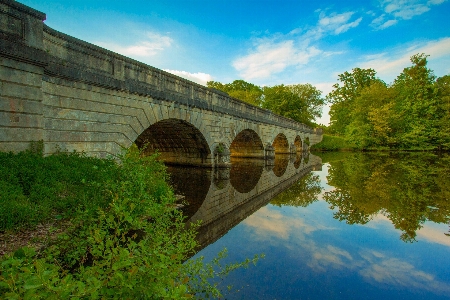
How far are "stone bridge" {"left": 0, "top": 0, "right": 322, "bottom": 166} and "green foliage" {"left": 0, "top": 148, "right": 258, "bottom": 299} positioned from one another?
2.71ft

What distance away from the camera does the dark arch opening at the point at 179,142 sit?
41.8ft

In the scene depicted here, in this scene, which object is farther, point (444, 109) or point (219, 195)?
point (444, 109)

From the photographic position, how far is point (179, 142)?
14656mm

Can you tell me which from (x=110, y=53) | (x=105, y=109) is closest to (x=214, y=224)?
(x=105, y=109)

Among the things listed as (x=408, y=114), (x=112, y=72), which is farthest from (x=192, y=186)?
(x=408, y=114)

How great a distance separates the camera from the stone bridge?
17.9 ft

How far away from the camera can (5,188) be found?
4.08 meters

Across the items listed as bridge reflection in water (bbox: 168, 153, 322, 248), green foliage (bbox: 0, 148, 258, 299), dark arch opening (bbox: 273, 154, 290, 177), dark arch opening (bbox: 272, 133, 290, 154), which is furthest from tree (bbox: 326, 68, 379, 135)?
green foliage (bbox: 0, 148, 258, 299)

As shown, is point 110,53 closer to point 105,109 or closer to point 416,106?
point 105,109

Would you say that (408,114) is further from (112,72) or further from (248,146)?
(112,72)

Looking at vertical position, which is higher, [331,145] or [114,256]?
[331,145]

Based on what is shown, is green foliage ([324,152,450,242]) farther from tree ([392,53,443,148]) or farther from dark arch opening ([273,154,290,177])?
tree ([392,53,443,148])

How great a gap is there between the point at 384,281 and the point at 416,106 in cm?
4288

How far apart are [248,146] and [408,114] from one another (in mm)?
29787
